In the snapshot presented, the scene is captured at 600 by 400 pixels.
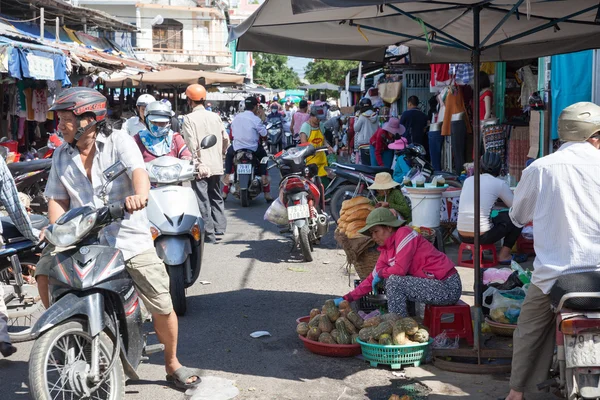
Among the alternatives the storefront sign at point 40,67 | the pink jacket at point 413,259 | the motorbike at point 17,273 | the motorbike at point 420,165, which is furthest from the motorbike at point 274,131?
the pink jacket at point 413,259

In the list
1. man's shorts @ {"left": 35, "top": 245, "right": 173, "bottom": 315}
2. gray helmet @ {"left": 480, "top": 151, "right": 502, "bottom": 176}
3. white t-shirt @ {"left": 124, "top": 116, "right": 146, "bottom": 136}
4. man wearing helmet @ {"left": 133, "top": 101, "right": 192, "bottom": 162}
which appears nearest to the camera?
man's shorts @ {"left": 35, "top": 245, "right": 173, "bottom": 315}

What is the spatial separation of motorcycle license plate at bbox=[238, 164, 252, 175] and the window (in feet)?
140

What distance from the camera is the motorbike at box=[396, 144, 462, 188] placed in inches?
431

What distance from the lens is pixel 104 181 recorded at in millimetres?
4508

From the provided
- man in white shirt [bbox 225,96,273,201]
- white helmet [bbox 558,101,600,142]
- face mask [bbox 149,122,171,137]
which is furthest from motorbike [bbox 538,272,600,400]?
man in white shirt [bbox 225,96,273,201]

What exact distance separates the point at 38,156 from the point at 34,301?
240 inches

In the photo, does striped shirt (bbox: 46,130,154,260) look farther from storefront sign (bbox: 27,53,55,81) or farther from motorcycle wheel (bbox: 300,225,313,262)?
storefront sign (bbox: 27,53,55,81)

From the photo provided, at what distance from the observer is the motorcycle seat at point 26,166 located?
9984mm

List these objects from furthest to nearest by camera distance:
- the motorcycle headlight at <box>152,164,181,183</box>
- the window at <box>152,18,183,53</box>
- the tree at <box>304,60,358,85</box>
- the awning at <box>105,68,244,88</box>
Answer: the tree at <box>304,60,358,85</box> < the window at <box>152,18,183,53</box> < the awning at <box>105,68,244,88</box> < the motorcycle headlight at <box>152,164,181,183</box>

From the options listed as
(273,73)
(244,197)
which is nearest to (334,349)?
(244,197)

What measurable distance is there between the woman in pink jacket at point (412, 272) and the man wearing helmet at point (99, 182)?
1.80 meters

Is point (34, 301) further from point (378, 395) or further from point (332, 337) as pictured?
point (378, 395)

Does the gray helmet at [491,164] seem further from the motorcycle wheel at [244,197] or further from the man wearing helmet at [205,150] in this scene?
the motorcycle wheel at [244,197]

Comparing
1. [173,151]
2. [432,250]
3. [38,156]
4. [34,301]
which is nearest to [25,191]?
[38,156]
